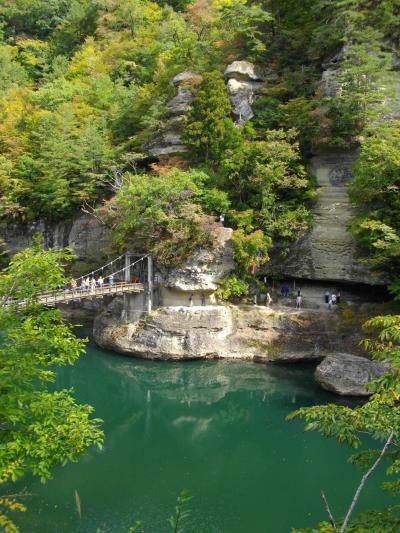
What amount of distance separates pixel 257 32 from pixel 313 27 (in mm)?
2729

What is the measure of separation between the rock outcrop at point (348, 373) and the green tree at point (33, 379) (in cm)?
1048

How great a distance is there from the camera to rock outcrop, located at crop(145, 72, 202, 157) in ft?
73.7

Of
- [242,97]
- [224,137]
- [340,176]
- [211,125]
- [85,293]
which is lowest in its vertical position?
[85,293]

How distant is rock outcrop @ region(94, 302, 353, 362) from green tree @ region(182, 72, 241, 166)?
714cm

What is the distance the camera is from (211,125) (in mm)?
20812

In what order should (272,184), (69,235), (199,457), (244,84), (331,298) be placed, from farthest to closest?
(69,235) → (244,84) → (272,184) → (331,298) → (199,457)

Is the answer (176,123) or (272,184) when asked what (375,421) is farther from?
(176,123)

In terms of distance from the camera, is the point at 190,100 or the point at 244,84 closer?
the point at 190,100

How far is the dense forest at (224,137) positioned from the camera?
18.5 metres

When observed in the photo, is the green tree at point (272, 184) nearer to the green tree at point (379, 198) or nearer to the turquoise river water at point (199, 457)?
the green tree at point (379, 198)

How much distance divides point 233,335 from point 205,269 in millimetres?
2712

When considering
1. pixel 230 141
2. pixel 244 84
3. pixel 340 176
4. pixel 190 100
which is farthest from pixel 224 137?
pixel 340 176

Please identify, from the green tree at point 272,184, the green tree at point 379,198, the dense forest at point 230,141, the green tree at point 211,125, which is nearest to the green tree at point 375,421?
the dense forest at point 230,141

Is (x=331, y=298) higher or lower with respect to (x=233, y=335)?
higher
